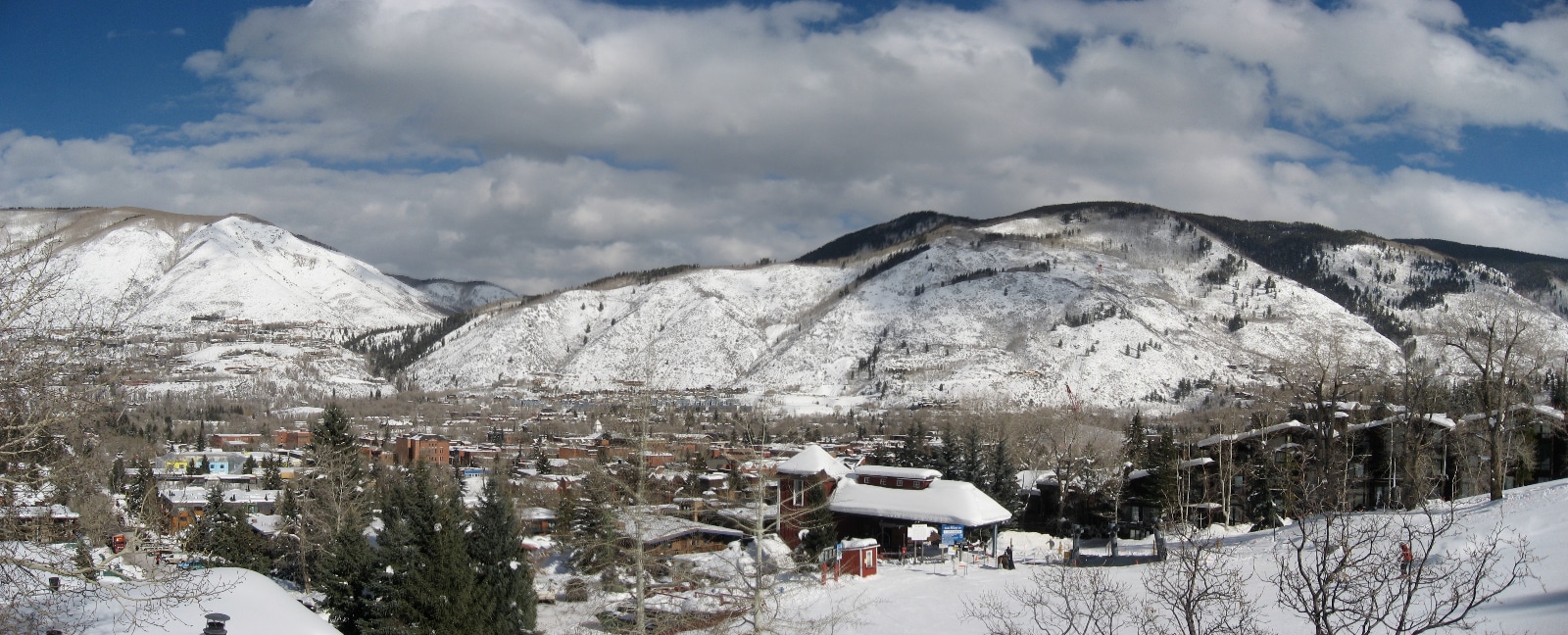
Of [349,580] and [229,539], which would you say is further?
[229,539]

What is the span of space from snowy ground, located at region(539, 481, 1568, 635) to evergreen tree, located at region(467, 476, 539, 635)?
2.33m

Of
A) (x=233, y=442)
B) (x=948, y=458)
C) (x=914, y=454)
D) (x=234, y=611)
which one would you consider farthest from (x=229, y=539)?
(x=233, y=442)

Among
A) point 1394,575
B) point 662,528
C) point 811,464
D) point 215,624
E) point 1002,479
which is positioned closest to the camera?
point 215,624

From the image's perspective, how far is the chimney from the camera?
14.8 m

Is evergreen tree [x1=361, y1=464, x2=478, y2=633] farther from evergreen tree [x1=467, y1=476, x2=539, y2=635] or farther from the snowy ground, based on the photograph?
the snowy ground

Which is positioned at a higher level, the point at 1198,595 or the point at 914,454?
the point at 1198,595

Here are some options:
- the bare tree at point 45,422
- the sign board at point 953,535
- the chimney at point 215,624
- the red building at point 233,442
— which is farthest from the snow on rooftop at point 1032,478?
the red building at point 233,442

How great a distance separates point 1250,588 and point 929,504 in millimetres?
21650

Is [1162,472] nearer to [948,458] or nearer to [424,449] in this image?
[948,458]

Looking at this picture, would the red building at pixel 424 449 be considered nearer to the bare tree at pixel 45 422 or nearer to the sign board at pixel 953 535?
the sign board at pixel 953 535

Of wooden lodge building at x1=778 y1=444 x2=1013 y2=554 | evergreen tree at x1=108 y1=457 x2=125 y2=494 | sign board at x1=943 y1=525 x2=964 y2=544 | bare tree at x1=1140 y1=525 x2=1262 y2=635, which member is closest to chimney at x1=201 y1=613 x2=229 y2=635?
bare tree at x1=1140 y1=525 x2=1262 y2=635

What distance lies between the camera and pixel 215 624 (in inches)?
585

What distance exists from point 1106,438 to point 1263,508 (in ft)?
135

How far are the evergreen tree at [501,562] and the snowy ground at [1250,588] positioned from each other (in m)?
2.33
